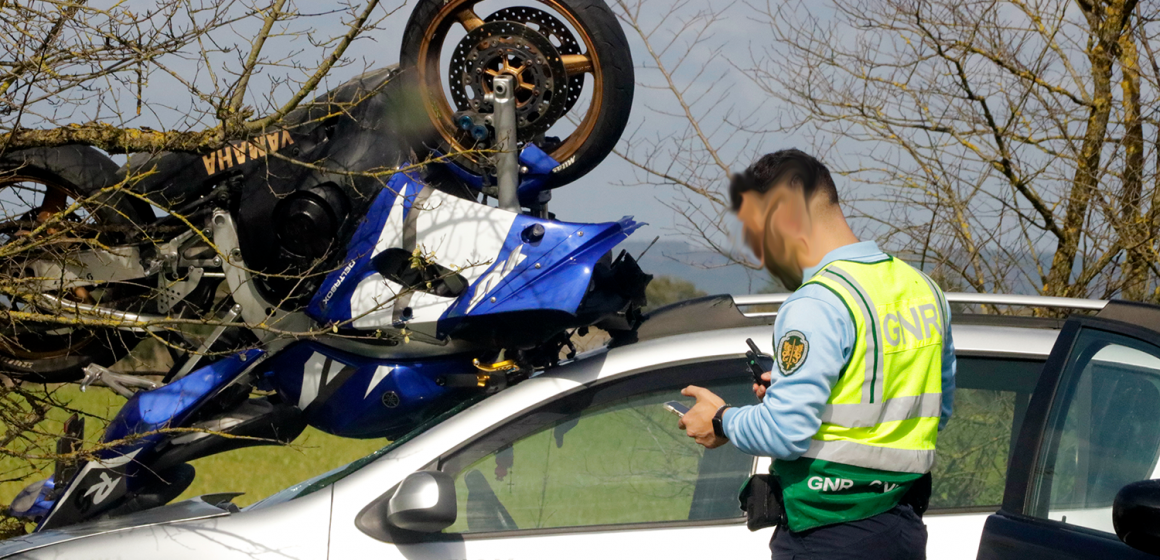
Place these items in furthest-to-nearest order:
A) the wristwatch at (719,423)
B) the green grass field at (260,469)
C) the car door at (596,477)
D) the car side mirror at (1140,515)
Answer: the green grass field at (260,469) < the car door at (596,477) < the wristwatch at (719,423) < the car side mirror at (1140,515)

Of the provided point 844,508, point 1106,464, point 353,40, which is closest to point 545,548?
point 844,508

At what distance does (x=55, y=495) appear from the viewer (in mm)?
3820

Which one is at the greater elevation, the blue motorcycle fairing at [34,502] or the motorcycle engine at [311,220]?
the motorcycle engine at [311,220]

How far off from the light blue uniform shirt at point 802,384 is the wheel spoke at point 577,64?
1.79 metres

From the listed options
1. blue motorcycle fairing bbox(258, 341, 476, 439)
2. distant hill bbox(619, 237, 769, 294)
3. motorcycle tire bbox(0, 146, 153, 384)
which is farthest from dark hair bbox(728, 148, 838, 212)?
distant hill bbox(619, 237, 769, 294)

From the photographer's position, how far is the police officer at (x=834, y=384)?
2240 millimetres

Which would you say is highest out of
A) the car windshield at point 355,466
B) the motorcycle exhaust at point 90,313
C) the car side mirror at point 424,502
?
the motorcycle exhaust at point 90,313

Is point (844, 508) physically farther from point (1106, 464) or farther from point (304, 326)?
point (304, 326)

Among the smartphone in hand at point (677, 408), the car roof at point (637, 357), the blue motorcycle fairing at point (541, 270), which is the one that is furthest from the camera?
the blue motorcycle fairing at point (541, 270)

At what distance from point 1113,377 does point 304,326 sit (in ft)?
8.89

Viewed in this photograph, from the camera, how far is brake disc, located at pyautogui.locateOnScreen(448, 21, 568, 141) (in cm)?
380

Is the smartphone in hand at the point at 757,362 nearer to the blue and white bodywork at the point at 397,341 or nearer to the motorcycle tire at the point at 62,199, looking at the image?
the blue and white bodywork at the point at 397,341

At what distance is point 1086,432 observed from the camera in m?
2.71

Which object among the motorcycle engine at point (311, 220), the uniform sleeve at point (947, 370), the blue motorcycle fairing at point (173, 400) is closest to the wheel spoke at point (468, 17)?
the motorcycle engine at point (311, 220)
